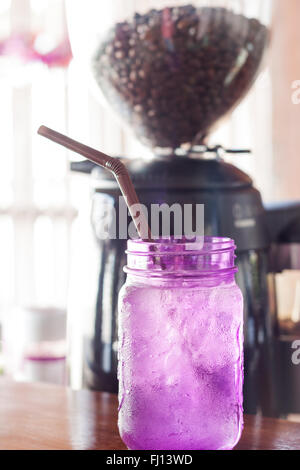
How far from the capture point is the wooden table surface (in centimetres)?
56

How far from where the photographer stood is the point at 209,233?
0.73 meters

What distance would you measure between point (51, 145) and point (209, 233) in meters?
1.60

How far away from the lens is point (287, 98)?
5.35 feet

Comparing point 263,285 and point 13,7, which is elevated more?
point 13,7

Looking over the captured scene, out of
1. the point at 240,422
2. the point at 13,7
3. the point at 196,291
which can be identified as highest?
the point at 13,7

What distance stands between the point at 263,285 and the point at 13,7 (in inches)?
70.3

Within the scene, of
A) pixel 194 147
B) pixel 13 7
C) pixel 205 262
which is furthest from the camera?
pixel 13 7

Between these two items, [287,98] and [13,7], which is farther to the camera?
[13,7]

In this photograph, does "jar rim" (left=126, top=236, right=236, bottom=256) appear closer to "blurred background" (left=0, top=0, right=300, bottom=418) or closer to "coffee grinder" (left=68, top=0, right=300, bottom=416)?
"coffee grinder" (left=68, top=0, right=300, bottom=416)

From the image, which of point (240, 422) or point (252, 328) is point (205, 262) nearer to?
point (240, 422)

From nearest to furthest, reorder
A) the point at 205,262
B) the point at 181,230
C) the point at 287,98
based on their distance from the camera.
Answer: the point at 205,262, the point at 181,230, the point at 287,98

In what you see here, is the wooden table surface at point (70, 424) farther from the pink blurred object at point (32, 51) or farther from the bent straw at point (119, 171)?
the pink blurred object at point (32, 51)

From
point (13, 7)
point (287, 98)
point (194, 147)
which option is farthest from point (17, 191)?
point (194, 147)

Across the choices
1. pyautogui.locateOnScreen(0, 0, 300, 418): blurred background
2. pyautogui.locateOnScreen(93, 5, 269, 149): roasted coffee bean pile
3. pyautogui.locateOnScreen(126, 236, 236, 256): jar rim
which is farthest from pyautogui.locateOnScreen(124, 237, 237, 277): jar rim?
pyautogui.locateOnScreen(0, 0, 300, 418): blurred background
